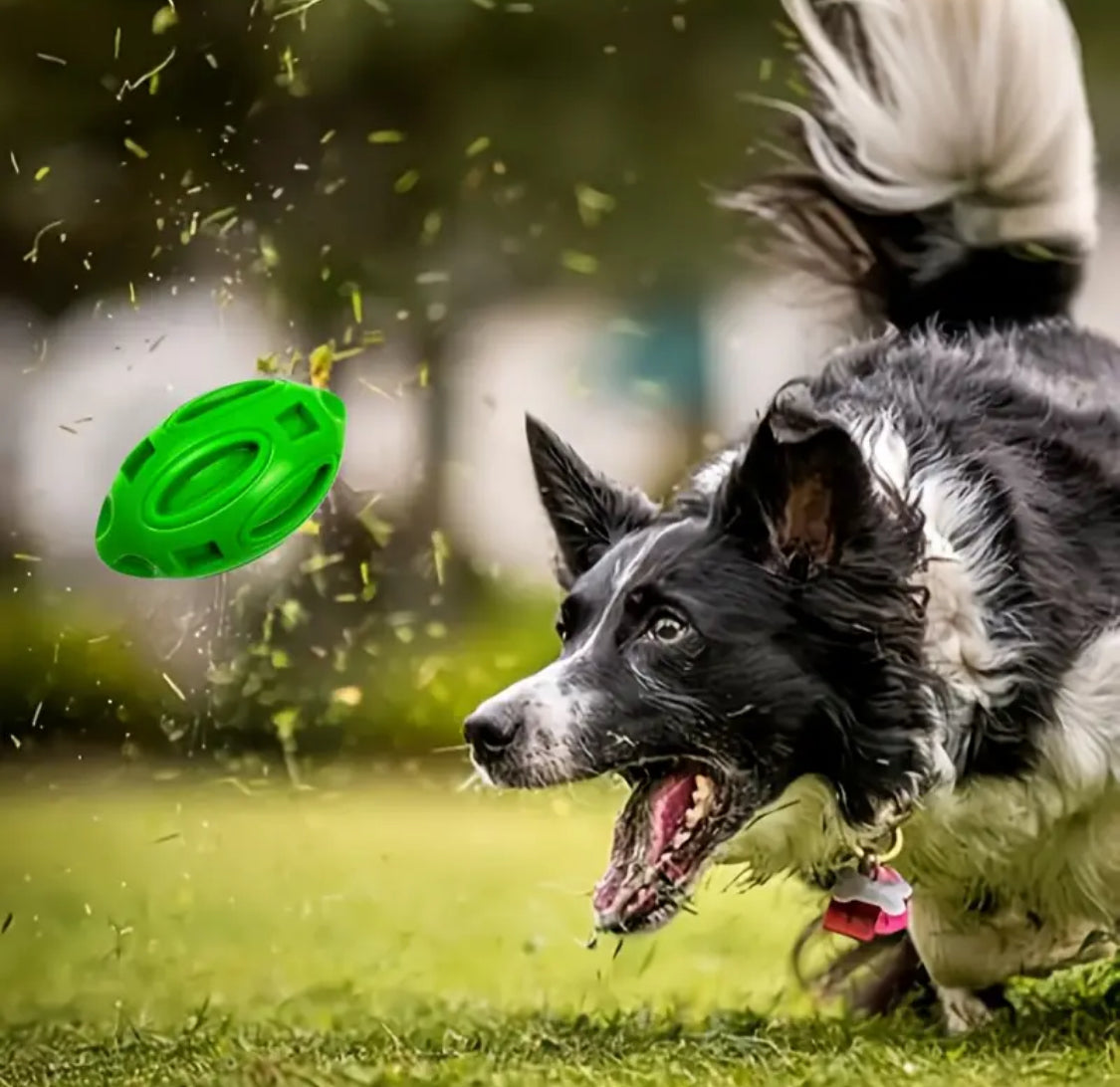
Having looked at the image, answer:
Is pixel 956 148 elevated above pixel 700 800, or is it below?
above

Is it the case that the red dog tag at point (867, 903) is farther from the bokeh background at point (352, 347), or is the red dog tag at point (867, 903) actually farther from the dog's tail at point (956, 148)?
the bokeh background at point (352, 347)

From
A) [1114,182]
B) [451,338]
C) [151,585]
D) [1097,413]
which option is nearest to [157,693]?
[151,585]

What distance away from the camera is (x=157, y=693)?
7121 millimetres

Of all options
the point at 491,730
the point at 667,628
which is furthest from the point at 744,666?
the point at 491,730

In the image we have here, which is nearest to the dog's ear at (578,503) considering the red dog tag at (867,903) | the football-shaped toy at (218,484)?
the football-shaped toy at (218,484)

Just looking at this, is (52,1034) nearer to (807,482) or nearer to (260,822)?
(807,482)

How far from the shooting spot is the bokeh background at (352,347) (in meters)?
6.29

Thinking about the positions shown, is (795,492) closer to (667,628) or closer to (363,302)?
(667,628)

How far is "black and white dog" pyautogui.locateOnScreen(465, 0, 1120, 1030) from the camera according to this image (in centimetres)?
274

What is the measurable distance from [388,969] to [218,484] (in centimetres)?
150

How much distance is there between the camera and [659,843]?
9.13 ft

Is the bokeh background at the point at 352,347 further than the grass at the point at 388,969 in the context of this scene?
Yes

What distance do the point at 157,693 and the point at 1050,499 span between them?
A: 4.65 m

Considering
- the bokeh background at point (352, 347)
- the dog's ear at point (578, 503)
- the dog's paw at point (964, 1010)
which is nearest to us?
the dog's ear at point (578, 503)
